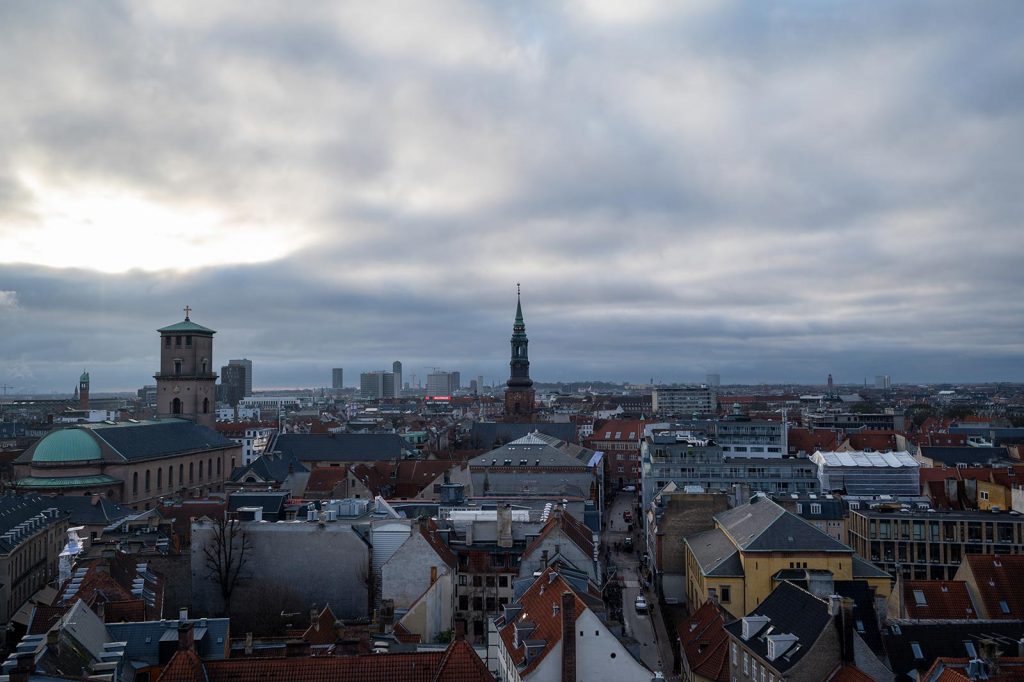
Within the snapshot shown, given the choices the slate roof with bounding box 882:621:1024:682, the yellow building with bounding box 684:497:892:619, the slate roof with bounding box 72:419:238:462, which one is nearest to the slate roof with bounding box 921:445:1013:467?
the yellow building with bounding box 684:497:892:619

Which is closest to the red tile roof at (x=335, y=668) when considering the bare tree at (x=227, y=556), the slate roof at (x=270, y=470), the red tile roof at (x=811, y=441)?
the bare tree at (x=227, y=556)

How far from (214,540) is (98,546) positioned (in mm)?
6789

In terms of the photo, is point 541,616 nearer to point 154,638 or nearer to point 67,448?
point 154,638

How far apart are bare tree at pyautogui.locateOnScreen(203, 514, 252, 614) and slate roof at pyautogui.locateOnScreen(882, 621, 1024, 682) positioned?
38144 mm

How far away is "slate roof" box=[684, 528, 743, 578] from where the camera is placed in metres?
55.4

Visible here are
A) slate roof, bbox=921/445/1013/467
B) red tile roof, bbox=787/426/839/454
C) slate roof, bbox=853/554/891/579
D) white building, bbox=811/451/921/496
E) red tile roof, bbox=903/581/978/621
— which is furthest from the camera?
red tile roof, bbox=787/426/839/454

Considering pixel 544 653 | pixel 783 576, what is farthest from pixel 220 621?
pixel 783 576

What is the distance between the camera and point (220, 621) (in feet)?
124

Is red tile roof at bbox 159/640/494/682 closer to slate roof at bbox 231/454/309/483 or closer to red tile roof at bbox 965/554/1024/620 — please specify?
red tile roof at bbox 965/554/1024/620

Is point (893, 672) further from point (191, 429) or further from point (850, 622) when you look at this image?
point (191, 429)

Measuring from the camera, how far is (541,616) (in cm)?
4031

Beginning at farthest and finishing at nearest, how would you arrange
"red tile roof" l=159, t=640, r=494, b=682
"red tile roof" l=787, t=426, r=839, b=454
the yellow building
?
"red tile roof" l=787, t=426, r=839, b=454
the yellow building
"red tile roof" l=159, t=640, r=494, b=682

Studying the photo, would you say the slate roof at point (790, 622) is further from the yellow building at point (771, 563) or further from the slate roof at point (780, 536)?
the slate roof at point (780, 536)

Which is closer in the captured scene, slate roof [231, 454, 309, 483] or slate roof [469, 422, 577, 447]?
slate roof [231, 454, 309, 483]
